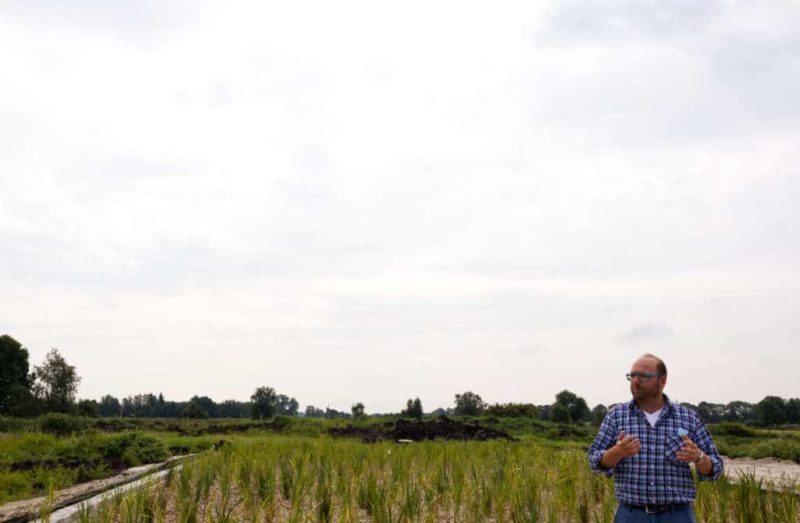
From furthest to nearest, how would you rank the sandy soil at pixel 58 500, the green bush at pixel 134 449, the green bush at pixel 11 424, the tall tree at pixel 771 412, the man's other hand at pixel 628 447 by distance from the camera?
the tall tree at pixel 771 412
the green bush at pixel 11 424
the green bush at pixel 134 449
the sandy soil at pixel 58 500
the man's other hand at pixel 628 447

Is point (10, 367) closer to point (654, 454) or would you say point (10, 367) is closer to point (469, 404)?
point (469, 404)

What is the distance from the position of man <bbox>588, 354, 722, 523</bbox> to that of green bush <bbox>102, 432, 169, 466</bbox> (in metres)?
11.9

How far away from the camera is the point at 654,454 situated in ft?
12.4

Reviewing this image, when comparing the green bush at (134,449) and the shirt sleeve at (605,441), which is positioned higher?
the shirt sleeve at (605,441)

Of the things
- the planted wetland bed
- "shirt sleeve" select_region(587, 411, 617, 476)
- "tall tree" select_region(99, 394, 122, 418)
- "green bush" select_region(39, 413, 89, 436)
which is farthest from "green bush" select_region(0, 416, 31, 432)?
"tall tree" select_region(99, 394, 122, 418)

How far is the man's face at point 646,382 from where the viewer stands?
Answer: 3.74 metres

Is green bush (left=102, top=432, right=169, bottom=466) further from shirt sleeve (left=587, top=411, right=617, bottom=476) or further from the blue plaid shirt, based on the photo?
the blue plaid shirt

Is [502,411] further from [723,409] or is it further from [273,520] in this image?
[723,409]

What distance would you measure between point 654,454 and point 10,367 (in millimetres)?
50589

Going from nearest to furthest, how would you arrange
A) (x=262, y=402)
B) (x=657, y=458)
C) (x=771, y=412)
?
(x=657, y=458) → (x=262, y=402) → (x=771, y=412)

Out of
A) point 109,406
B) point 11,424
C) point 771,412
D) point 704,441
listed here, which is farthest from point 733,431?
point 109,406

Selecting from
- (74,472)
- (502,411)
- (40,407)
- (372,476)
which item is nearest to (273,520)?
(372,476)

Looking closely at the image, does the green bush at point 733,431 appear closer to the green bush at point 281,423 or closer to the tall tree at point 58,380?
the green bush at point 281,423

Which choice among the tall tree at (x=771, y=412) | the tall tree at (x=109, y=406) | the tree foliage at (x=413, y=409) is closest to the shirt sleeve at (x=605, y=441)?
the tree foliage at (x=413, y=409)
